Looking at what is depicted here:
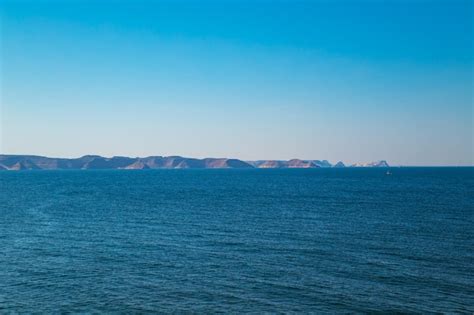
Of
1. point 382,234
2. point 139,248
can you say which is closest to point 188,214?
point 139,248

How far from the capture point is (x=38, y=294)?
3669 centimetres

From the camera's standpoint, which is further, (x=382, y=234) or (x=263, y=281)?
(x=382, y=234)

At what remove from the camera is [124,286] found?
39.2 meters

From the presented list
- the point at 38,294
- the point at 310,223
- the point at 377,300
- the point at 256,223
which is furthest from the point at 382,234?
the point at 38,294

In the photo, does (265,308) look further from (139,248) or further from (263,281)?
(139,248)

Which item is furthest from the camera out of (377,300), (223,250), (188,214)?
(188,214)

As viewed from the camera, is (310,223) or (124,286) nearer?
(124,286)

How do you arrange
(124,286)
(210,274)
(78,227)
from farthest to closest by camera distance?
(78,227)
(210,274)
(124,286)

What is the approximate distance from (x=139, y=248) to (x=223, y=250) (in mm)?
10892

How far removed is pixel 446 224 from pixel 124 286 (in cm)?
5794

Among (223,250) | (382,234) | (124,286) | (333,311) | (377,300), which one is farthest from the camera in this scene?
(382,234)

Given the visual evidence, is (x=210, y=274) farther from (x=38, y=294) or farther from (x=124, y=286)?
(x=38, y=294)

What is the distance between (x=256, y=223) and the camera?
76750 millimetres

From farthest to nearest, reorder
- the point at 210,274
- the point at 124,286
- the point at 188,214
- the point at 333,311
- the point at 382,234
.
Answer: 1. the point at 188,214
2. the point at 382,234
3. the point at 210,274
4. the point at 124,286
5. the point at 333,311
